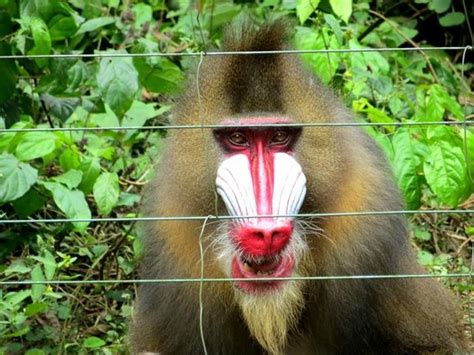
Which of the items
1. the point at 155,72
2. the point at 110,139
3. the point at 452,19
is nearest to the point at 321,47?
the point at 155,72

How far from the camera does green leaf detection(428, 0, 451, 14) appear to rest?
24.1ft

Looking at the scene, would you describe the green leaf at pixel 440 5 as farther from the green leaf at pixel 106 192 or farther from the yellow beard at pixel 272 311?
the yellow beard at pixel 272 311

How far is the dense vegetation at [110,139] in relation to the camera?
15.2 feet

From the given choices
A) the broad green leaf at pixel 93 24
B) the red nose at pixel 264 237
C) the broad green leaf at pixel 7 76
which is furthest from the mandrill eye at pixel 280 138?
the broad green leaf at pixel 93 24

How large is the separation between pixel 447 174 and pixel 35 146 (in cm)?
170

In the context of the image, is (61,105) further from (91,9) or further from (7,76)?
(91,9)

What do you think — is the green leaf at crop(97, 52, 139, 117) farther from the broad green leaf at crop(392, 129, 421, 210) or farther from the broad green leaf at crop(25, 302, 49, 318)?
the broad green leaf at crop(392, 129, 421, 210)

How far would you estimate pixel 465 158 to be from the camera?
14.2 ft

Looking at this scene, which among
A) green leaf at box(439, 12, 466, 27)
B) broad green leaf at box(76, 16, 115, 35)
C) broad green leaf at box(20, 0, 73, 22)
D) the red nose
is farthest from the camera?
green leaf at box(439, 12, 466, 27)

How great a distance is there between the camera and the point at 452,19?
7344 millimetres

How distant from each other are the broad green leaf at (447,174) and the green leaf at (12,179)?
5.52ft

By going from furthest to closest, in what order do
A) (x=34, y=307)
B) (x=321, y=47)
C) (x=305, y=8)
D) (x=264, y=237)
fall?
(x=321, y=47) → (x=305, y=8) → (x=34, y=307) → (x=264, y=237)

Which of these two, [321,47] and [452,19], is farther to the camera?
[452,19]

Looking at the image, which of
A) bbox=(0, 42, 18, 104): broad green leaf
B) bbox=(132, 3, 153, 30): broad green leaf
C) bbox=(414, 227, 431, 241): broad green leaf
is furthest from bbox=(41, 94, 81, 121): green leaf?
bbox=(414, 227, 431, 241): broad green leaf
